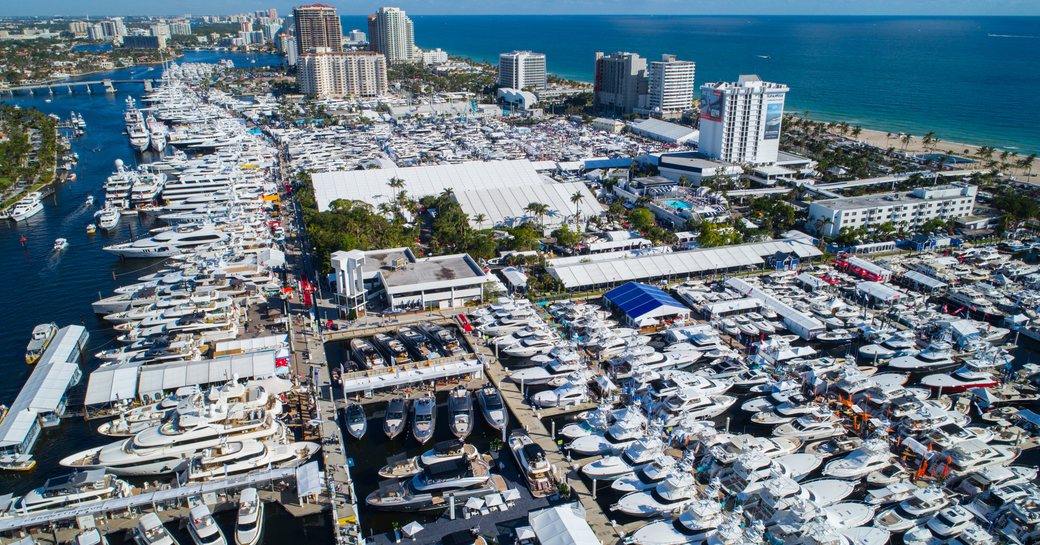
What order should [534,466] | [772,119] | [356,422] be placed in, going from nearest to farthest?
[534,466] < [356,422] < [772,119]

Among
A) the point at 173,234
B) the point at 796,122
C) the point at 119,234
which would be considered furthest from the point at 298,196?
the point at 796,122

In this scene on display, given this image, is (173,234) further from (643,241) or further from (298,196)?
(643,241)

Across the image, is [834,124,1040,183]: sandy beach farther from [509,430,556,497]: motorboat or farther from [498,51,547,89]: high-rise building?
[509,430,556,497]: motorboat

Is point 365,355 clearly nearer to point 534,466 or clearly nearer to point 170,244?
point 534,466

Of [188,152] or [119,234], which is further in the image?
[188,152]

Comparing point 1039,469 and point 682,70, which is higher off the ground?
point 682,70

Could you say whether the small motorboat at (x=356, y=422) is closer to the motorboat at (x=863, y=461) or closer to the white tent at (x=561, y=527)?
the white tent at (x=561, y=527)

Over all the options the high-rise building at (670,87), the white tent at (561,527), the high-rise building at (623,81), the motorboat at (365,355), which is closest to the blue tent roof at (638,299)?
the motorboat at (365,355)

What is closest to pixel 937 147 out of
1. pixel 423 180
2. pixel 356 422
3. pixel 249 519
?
pixel 423 180
